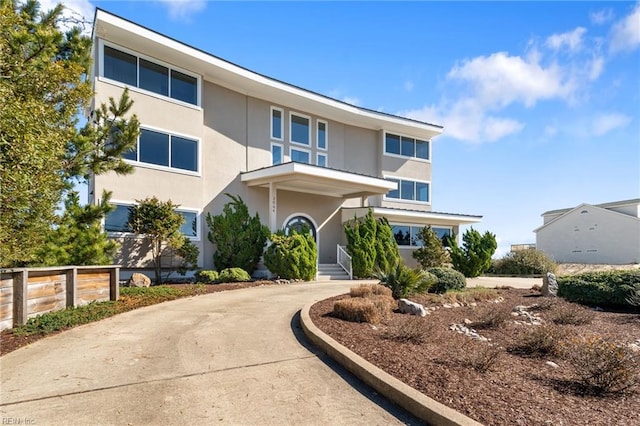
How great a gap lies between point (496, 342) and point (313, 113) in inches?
653

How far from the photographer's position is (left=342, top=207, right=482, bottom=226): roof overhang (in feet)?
69.9

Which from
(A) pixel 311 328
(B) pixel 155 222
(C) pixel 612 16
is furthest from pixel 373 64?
(B) pixel 155 222

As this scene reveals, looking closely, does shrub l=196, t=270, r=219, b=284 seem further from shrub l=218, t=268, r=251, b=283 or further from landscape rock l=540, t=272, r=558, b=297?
landscape rock l=540, t=272, r=558, b=297

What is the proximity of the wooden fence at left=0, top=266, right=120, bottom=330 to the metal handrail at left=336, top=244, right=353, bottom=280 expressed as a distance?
1087cm

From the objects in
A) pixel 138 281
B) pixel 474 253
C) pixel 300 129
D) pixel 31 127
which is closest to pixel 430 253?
pixel 474 253

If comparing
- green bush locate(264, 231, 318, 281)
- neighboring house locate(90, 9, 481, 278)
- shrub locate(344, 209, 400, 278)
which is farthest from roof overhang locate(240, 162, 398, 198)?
green bush locate(264, 231, 318, 281)

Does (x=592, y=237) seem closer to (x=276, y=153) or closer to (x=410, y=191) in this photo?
(x=410, y=191)

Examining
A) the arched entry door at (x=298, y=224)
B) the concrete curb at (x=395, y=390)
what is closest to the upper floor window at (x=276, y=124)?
the arched entry door at (x=298, y=224)

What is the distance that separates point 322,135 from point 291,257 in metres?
8.45

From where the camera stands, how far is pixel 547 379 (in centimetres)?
481

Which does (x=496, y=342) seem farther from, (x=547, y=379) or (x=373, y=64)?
(x=373, y=64)

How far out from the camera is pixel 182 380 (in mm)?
4734

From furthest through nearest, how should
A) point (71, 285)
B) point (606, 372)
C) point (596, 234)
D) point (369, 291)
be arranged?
point (596, 234) < point (369, 291) < point (71, 285) < point (606, 372)

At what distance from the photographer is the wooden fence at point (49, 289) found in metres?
6.93
